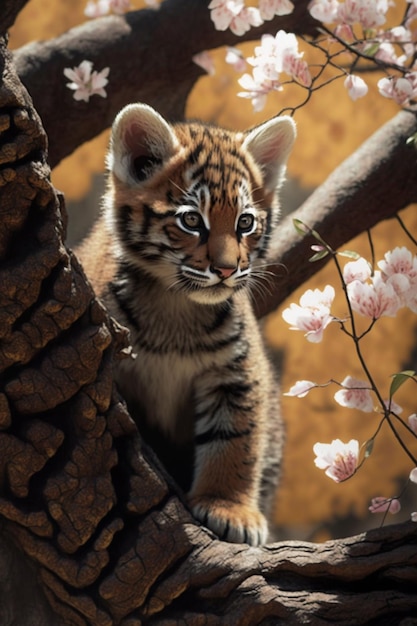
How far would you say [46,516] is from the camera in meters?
1.66

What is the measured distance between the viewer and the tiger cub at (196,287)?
2.01m

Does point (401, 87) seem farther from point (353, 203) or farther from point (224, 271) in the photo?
point (224, 271)

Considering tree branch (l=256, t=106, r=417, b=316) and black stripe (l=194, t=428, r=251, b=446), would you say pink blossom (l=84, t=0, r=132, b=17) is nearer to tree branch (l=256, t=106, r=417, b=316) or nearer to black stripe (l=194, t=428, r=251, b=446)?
tree branch (l=256, t=106, r=417, b=316)

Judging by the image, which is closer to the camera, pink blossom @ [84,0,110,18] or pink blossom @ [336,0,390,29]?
pink blossom @ [336,0,390,29]

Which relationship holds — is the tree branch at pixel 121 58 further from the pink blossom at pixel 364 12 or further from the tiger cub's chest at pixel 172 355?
the tiger cub's chest at pixel 172 355

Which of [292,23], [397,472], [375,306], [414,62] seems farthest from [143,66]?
[397,472]

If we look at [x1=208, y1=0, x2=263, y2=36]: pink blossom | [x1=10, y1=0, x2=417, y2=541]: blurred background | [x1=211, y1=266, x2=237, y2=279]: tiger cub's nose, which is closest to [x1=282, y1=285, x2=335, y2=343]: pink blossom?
[x1=211, y1=266, x2=237, y2=279]: tiger cub's nose

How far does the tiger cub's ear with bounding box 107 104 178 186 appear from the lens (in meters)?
2.04

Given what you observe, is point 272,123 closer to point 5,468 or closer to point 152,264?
point 152,264

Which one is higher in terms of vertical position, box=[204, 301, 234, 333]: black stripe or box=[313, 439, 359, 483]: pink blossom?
box=[204, 301, 234, 333]: black stripe

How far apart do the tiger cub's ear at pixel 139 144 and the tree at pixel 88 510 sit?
0.36 metres

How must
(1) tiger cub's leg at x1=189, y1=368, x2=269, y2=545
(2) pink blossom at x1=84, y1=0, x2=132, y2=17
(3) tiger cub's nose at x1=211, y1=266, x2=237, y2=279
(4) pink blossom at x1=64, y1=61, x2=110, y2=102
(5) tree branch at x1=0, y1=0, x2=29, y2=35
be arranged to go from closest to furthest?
(5) tree branch at x1=0, y1=0, x2=29, y2=35, (3) tiger cub's nose at x1=211, y1=266, x2=237, y2=279, (1) tiger cub's leg at x1=189, y1=368, x2=269, y2=545, (4) pink blossom at x1=64, y1=61, x2=110, y2=102, (2) pink blossom at x1=84, y1=0, x2=132, y2=17

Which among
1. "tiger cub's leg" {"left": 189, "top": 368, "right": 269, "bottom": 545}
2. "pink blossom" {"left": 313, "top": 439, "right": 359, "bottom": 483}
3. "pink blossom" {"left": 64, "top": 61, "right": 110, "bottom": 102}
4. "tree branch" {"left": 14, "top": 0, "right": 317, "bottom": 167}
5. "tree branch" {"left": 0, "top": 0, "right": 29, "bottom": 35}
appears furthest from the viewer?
"tree branch" {"left": 14, "top": 0, "right": 317, "bottom": 167}

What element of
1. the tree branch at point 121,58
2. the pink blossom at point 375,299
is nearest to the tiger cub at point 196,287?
the pink blossom at point 375,299
